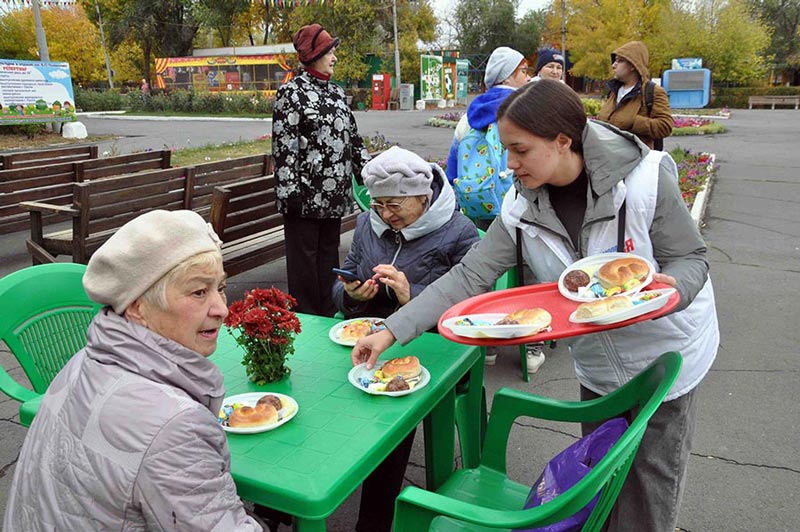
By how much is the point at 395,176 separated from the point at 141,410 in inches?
70.8

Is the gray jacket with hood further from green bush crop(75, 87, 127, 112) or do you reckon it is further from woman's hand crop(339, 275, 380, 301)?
green bush crop(75, 87, 127, 112)

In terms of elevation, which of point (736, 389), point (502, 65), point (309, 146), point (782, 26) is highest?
point (782, 26)

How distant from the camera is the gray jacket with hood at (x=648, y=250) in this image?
189cm

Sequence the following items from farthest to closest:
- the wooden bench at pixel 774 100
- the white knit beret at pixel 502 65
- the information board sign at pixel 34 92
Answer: the wooden bench at pixel 774 100 < the information board sign at pixel 34 92 < the white knit beret at pixel 502 65

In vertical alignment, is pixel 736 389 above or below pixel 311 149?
below

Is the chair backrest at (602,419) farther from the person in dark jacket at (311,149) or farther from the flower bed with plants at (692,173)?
the flower bed with plants at (692,173)

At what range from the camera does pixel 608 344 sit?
207 cm

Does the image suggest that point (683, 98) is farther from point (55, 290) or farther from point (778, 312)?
point (55, 290)

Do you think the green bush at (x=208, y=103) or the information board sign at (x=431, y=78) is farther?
the information board sign at (x=431, y=78)

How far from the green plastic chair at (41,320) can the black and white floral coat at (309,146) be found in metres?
1.86

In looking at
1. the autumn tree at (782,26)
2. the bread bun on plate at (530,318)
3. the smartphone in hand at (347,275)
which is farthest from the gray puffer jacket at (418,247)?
the autumn tree at (782,26)

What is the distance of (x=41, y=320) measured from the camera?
9.25ft

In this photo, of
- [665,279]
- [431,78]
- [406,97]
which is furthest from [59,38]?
[665,279]

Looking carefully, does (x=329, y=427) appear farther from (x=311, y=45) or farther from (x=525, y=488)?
(x=311, y=45)
